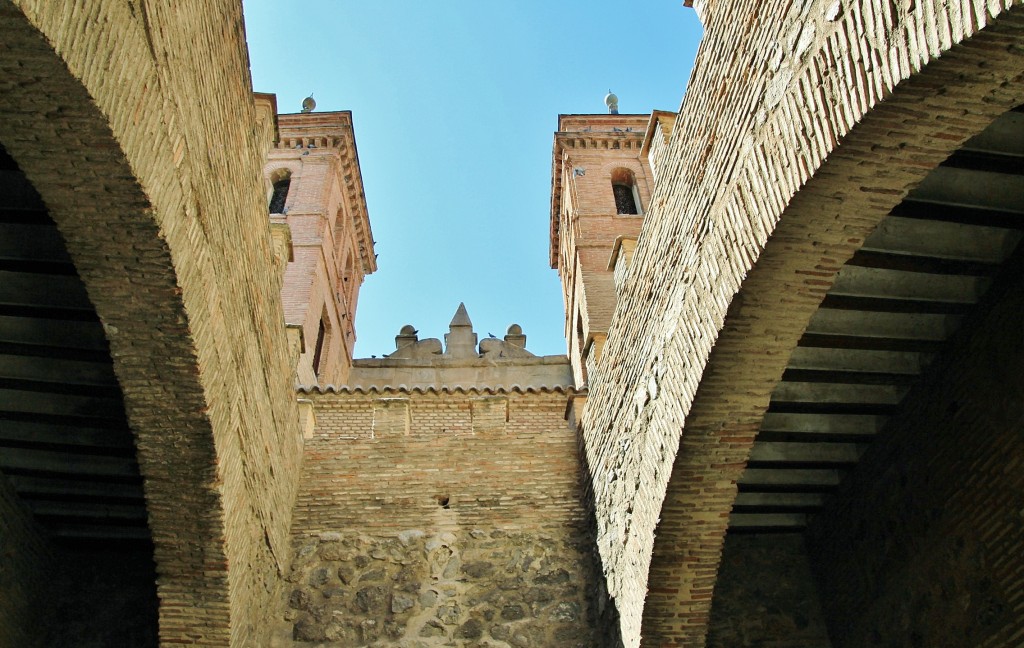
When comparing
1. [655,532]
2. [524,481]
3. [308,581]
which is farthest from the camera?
[524,481]

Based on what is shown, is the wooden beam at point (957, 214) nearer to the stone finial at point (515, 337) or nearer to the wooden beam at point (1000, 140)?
the wooden beam at point (1000, 140)

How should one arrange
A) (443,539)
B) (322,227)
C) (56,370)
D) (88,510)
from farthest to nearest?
Answer: (322,227) → (443,539) → (88,510) → (56,370)

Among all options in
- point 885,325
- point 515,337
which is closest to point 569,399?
point 885,325

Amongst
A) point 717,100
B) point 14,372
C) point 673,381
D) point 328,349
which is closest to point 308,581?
point 14,372

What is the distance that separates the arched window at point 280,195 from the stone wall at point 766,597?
10985 mm

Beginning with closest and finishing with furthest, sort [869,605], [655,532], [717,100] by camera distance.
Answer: [717,100] → [655,532] → [869,605]

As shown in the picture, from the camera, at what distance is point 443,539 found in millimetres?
6523

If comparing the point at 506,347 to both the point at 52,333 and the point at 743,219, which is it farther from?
the point at 743,219

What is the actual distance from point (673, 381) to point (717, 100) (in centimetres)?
153

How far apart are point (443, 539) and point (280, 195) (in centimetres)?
1049

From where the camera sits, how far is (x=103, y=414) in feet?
17.3

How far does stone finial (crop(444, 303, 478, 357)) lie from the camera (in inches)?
540

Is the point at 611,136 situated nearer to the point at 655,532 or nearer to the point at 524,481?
the point at 524,481

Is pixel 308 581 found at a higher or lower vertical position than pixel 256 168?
lower
